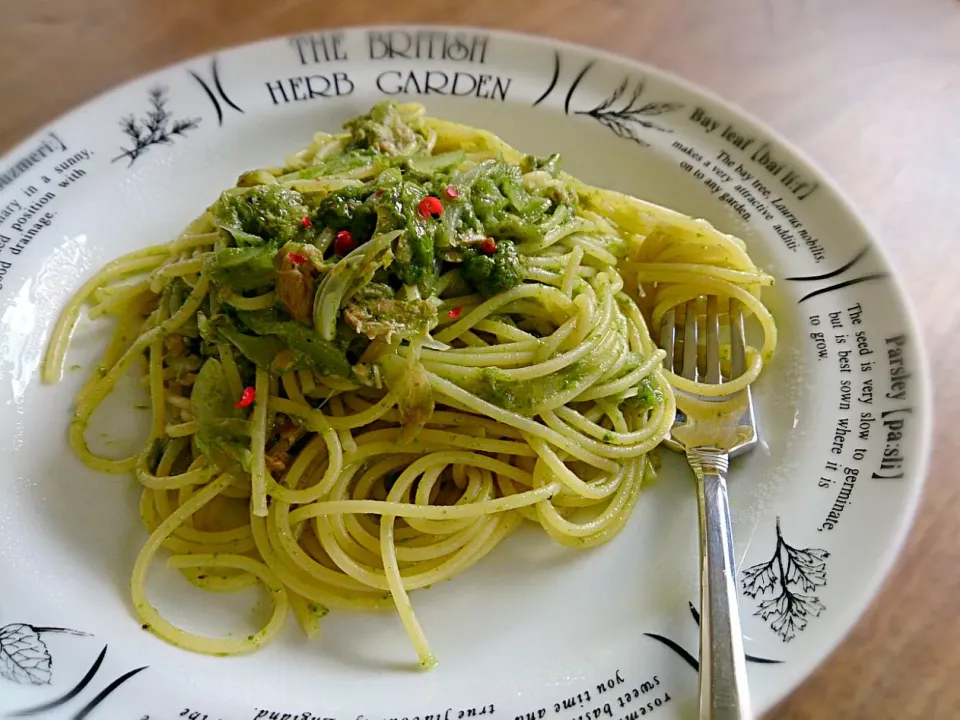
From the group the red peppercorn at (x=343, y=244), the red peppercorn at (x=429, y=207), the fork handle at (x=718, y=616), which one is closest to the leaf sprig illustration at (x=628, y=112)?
the red peppercorn at (x=429, y=207)

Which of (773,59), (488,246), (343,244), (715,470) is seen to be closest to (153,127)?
(343,244)

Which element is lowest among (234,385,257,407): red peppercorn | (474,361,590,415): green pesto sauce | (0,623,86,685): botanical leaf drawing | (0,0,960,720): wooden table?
(0,623,86,685): botanical leaf drawing

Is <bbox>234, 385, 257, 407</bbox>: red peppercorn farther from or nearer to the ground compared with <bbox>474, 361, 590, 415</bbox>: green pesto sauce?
nearer to the ground

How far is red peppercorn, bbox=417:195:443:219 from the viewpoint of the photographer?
223cm

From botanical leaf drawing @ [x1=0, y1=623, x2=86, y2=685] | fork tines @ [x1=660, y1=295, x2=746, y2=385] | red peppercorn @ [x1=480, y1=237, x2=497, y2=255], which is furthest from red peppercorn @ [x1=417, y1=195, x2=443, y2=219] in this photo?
botanical leaf drawing @ [x1=0, y1=623, x2=86, y2=685]

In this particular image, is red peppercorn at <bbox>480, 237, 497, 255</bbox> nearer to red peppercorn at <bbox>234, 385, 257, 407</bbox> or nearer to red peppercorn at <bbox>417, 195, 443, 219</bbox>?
red peppercorn at <bbox>417, 195, 443, 219</bbox>

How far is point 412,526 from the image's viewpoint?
7.59ft

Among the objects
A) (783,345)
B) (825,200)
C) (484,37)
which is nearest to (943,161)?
(825,200)

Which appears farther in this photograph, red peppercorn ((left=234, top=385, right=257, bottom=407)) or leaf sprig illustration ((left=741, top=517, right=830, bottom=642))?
red peppercorn ((left=234, top=385, right=257, bottom=407))

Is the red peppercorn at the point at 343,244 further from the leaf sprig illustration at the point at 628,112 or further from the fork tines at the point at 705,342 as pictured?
the leaf sprig illustration at the point at 628,112

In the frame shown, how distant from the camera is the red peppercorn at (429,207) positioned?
2232 millimetres

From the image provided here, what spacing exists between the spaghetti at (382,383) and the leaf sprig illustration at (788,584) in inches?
18.0

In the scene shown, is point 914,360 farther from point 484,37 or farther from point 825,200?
point 484,37

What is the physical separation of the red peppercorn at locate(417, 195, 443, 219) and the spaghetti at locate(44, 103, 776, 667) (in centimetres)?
1
